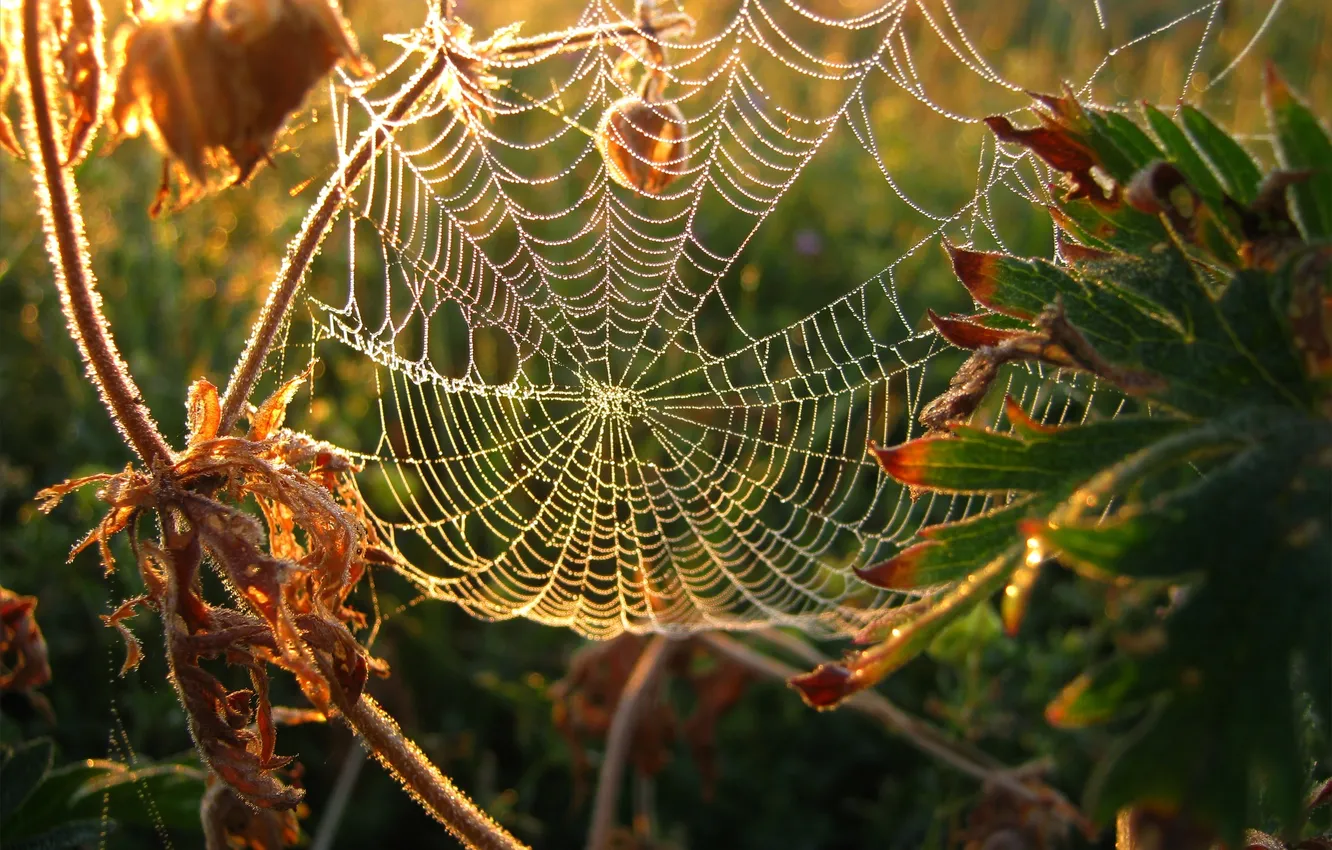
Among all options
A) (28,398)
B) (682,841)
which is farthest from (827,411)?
(28,398)

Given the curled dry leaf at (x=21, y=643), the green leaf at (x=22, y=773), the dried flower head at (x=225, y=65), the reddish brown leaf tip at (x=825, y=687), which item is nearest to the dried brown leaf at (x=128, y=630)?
the curled dry leaf at (x=21, y=643)

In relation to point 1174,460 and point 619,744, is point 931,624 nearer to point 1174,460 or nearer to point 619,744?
point 1174,460

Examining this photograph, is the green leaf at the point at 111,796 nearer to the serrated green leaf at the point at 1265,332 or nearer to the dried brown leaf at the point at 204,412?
the dried brown leaf at the point at 204,412

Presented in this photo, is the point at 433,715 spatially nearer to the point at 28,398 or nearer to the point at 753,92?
the point at 28,398

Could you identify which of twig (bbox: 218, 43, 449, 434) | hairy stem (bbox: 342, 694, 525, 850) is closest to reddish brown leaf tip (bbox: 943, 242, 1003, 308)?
twig (bbox: 218, 43, 449, 434)

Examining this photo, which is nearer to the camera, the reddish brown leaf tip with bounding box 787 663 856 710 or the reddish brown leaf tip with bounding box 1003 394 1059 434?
the reddish brown leaf tip with bounding box 787 663 856 710

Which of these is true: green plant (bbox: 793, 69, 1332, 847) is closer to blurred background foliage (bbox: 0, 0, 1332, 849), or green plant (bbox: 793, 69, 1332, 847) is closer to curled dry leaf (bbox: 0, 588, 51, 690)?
curled dry leaf (bbox: 0, 588, 51, 690)

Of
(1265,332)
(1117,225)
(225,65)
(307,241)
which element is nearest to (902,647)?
(1265,332)
